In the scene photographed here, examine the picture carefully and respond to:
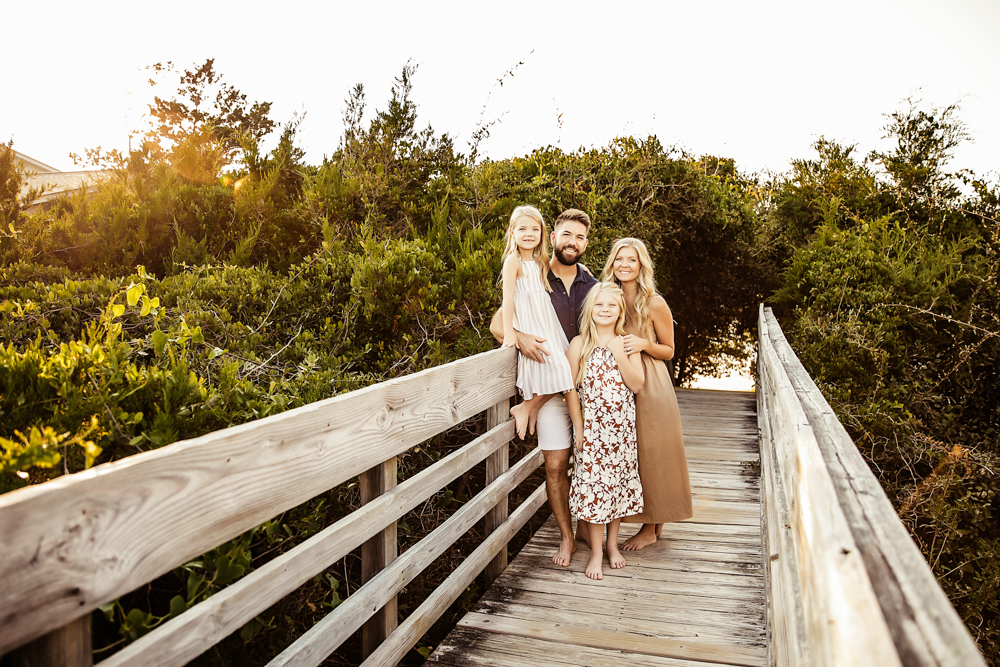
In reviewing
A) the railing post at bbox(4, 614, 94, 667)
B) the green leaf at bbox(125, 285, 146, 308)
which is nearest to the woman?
the green leaf at bbox(125, 285, 146, 308)

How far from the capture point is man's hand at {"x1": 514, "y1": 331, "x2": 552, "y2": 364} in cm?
371

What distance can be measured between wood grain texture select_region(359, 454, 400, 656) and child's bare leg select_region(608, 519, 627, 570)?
1.67m

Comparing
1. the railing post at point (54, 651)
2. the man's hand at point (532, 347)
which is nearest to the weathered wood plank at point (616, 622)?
the man's hand at point (532, 347)

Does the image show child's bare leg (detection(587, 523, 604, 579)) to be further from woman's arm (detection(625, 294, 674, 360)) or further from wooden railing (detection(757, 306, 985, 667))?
wooden railing (detection(757, 306, 985, 667))

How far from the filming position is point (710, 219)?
10461 millimetres

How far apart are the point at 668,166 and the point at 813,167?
6.71 meters

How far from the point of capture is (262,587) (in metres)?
1.69

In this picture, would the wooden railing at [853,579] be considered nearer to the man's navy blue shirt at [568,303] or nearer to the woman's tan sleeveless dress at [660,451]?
the woman's tan sleeveless dress at [660,451]

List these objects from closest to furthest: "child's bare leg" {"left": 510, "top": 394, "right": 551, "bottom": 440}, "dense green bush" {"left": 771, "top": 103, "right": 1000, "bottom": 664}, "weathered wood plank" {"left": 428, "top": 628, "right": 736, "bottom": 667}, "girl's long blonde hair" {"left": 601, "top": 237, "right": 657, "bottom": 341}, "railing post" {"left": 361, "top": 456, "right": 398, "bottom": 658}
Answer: "railing post" {"left": 361, "top": 456, "right": 398, "bottom": 658}, "weathered wood plank" {"left": 428, "top": 628, "right": 736, "bottom": 667}, "child's bare leg" {"left": 510, "top": 394, "right": 551, "bottom": 440}, "girl's long blonde hair" {"left": 601, "top": 237, "right": 657, "bottom": 341}, "dense green bush" {"left": 771, "top": 103, "right": 1000, "bottom": 664}

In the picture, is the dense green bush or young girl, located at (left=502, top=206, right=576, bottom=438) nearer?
young girl, located at (left=502, top=206, right=576, bottom=438)

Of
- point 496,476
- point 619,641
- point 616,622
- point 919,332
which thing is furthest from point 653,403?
point 919,332

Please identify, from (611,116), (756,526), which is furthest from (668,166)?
(756,526)

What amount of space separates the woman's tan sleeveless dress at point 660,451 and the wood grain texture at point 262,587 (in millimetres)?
1528

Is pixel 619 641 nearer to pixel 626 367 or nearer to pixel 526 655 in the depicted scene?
pixel 526 655
